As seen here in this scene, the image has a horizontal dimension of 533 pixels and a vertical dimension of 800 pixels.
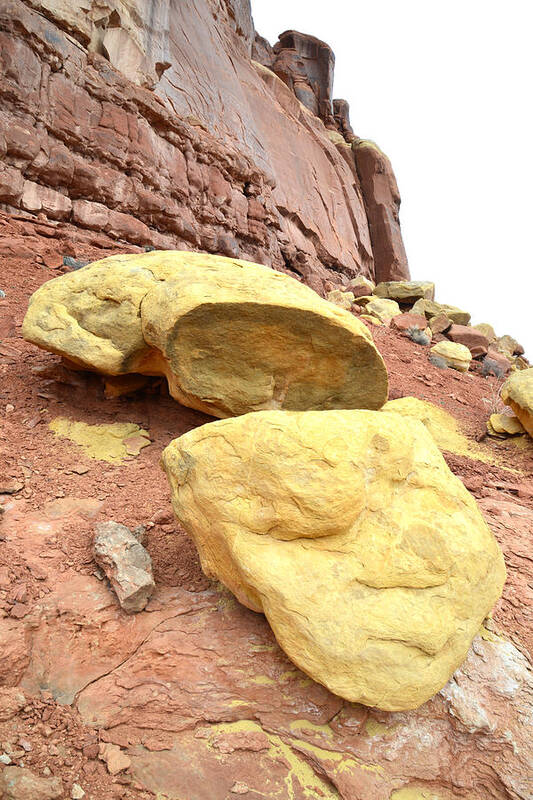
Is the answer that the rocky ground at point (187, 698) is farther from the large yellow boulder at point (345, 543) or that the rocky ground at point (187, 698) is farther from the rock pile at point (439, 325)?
the rock pile at point (439, 325)

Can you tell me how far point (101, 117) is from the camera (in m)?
8.10

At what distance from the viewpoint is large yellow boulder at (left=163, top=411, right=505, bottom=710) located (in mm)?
1573

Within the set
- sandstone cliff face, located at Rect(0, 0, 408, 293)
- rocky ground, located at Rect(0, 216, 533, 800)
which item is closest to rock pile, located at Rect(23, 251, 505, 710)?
rocky ground, located at Rect(0, 216, 533, 800)

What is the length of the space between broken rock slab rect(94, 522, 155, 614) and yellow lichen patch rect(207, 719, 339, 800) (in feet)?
2.07

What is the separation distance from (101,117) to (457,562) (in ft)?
31.4

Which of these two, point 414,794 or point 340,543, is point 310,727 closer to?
point 414,794

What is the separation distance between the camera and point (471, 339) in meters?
9.23

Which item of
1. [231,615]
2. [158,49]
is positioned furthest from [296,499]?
[158,49]

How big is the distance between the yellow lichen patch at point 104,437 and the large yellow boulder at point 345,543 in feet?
4.22

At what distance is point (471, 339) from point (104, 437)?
27.3ft

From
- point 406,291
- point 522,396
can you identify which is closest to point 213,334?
point 522,396

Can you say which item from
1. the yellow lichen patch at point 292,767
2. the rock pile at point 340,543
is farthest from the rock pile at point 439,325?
the yellow lichen patch at point 292,767

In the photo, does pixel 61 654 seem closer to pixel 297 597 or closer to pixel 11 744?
pixel 11 744

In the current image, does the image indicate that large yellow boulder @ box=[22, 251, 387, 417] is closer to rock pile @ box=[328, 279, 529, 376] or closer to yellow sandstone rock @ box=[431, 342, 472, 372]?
yellow sandstone rock @ box=[431, 342, 472, 372]
